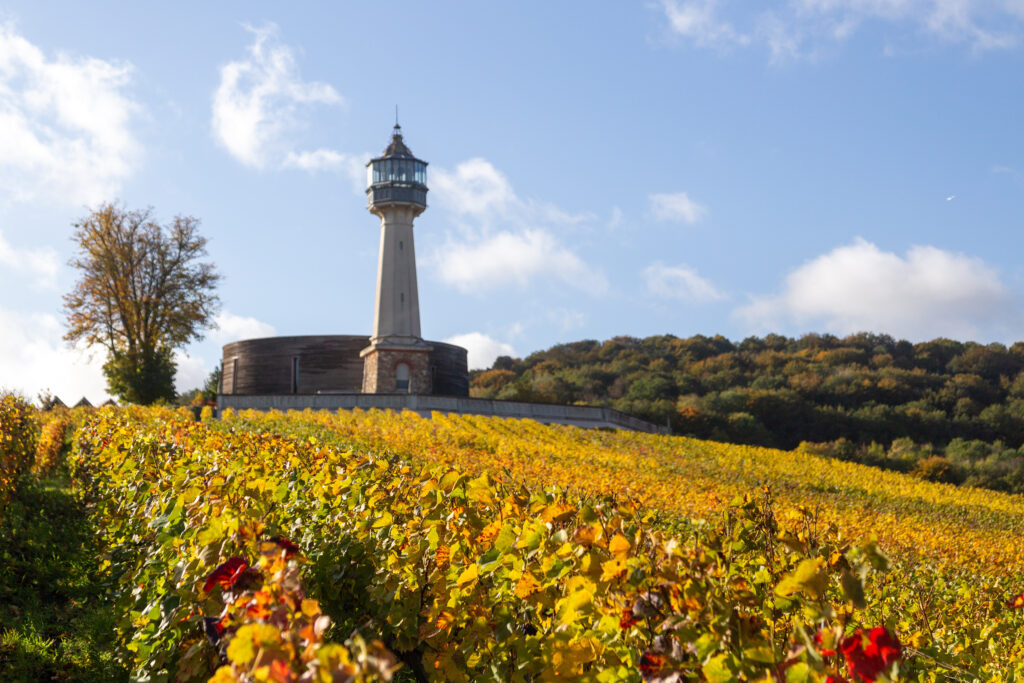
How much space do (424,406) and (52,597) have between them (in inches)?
940

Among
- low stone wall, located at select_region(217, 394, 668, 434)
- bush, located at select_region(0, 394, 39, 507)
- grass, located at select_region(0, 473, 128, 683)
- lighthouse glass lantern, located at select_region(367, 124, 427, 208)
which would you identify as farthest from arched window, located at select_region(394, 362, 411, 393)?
grass, located at select_region(0, 473, 128, 683)

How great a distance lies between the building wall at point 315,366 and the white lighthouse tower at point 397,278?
253 inches

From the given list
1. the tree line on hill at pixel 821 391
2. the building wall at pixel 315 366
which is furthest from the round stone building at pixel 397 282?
the tree line on hill at pixel 821 391

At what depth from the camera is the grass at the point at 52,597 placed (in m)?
6.43

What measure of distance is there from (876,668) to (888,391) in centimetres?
5621

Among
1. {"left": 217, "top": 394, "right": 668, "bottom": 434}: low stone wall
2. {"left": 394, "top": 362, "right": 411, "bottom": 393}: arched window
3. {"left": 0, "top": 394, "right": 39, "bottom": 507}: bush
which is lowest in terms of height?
{"left": 0, "top": 394, "right": 39, "bottom": 507}: bush

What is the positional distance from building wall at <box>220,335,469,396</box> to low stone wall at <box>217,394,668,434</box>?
879 centimetres

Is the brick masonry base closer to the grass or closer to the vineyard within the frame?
the grass

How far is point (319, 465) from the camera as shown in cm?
650

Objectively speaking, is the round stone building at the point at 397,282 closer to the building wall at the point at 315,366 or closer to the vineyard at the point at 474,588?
the building wall at the point at 315,366

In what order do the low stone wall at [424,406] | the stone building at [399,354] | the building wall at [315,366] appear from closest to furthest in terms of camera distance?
the low stone wall at [424,406], the stone building at [399,354], the building wall at [315,366]

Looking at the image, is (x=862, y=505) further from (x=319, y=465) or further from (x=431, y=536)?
(x=431, y=536)

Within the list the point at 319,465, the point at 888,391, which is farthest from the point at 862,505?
the point at 888,391

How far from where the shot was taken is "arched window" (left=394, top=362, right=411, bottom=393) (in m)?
36.3
